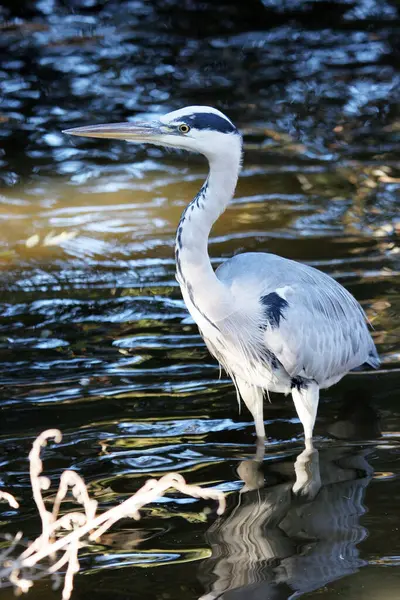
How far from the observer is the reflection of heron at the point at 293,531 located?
415 cm

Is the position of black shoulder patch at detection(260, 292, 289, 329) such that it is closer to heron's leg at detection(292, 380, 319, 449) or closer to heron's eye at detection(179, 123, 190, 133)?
heron's leg at detection(292, 380, 319, 449)

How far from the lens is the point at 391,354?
625 cm

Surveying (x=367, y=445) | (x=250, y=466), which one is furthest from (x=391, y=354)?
(x=250, y=466)

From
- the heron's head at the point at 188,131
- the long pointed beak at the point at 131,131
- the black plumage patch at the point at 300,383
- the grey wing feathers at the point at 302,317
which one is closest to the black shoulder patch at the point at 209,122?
the heron's head at the point at 188,131

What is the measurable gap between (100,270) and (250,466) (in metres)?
2.82

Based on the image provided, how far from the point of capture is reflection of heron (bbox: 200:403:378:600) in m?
4.15

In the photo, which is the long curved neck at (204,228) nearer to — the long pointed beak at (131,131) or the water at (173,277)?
the long pointed beak at (131,131)

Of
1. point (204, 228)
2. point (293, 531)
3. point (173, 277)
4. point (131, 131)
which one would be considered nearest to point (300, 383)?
point (293, 531)

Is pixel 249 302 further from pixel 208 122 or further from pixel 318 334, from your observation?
pixel 208 122

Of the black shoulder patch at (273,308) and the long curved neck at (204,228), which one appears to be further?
the black shoulder patch at (273,308)

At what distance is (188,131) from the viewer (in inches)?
189

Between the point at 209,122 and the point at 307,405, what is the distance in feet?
4.87

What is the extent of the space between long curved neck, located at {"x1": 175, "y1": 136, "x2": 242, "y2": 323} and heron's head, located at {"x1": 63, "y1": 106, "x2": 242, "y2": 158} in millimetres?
43

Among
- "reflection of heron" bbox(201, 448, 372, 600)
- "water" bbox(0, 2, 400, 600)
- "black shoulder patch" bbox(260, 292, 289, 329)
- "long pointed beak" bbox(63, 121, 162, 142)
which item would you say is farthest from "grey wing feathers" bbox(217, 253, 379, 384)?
"long pointed beak" bbox(63, 121, 162, 142)
